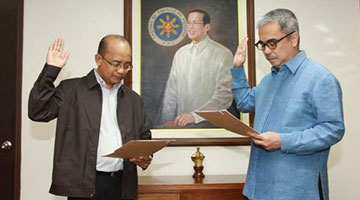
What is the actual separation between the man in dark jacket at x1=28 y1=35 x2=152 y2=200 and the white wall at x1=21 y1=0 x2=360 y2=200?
822 mm

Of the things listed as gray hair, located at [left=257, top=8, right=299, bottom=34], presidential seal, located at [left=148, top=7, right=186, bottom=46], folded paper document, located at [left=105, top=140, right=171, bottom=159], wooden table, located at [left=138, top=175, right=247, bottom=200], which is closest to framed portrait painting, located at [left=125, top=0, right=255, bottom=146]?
presidential seal, located at [left=148, top=7, right=186, bottom=46]

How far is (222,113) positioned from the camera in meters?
1.62

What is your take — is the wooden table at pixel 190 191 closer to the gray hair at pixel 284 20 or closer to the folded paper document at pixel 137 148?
the folded paper document at pixel 137 148

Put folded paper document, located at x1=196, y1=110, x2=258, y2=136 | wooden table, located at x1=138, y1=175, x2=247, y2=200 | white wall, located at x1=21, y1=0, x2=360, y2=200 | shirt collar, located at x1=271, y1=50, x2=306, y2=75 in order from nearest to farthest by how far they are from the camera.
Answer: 1. folded paper document, located at x1=196, y1=110, x2=258, y2=136
2. shirt collar, located at x1=271, y1=50, x2=306, y2=75
3. wooden table, located at x1=138, y1=175, x2=247, y2=200
4. white wall, located at x1=21, y1=0, x2=360, y2=200

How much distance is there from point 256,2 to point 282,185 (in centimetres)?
174

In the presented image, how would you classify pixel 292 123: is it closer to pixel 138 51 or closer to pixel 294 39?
pixel 294 39

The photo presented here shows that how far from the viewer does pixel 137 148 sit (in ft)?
5.68

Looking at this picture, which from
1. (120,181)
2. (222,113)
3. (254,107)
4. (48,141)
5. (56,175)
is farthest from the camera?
(48,141)

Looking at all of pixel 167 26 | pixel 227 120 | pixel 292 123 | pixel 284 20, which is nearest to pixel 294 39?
pixel 284 20

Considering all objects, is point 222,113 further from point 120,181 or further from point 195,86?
point 195,86

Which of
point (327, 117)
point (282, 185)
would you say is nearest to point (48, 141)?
point (282, 185)

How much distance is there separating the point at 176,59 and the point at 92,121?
3.75ft

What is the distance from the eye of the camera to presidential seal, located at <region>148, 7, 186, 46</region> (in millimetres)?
2834

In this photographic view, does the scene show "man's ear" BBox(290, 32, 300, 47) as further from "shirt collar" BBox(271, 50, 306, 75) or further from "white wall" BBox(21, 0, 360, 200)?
"white wall" BBox(21, 0, 360, 200)
